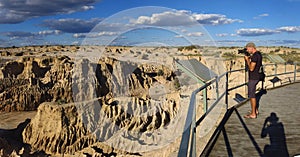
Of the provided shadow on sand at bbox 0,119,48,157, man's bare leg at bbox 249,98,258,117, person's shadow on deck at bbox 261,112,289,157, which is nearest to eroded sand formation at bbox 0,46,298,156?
shadow on sand at bbox 0,119,48,157

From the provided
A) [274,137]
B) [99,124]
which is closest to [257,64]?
[274,137]

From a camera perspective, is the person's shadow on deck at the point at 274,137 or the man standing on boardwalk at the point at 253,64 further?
the man standing on boardwalk at the point at 253,64

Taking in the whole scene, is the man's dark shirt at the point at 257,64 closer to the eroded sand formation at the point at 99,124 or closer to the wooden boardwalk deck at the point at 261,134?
the wooden boardwalk deck at the point at 261,134

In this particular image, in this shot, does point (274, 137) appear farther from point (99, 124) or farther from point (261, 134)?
point (99, 124)

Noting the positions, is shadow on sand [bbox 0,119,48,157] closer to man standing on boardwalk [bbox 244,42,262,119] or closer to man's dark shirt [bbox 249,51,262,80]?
man standing on boardwalk [bbox 244,42,262,119]

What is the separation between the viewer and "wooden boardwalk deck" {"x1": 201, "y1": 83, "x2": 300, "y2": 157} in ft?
16.4

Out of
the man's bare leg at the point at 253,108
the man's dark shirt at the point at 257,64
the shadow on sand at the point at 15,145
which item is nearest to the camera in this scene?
the man's dark shirt at the point at 257,64

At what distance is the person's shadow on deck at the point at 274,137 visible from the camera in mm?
4918

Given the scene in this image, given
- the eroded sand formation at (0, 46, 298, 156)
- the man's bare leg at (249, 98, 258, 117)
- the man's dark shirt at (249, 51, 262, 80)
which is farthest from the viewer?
the eroded sand formation at (0, 46, 298, 156)

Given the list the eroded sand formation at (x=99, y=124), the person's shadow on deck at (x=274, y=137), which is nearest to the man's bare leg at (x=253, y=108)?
the person's shadow on deck at (x=274, y=137)

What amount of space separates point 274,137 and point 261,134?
0.74 feet

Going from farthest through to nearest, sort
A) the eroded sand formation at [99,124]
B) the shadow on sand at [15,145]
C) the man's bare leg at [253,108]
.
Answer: the eroded sand formation at [99,124]
the shadow on sand at [15,145]
the man's bare leg at [253,108]

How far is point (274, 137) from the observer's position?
568cm

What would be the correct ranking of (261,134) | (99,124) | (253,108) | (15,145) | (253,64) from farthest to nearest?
(99,124) → (15,145) → (253,108) → (253,64) → (261,134)
